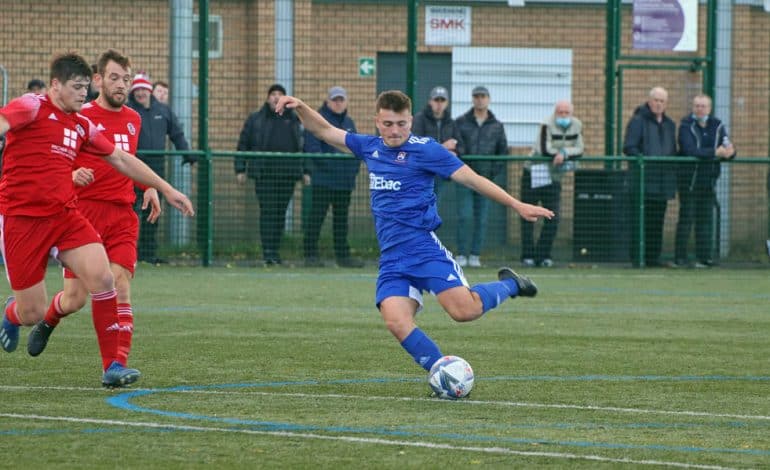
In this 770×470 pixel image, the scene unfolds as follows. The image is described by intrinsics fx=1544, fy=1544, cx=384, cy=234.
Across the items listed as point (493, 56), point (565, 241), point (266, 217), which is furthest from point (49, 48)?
point (565, 241)

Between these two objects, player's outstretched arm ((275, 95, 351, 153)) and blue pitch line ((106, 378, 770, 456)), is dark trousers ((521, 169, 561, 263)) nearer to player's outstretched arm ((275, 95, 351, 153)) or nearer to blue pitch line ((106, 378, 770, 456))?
player's outstretched arm ((275, 95, 351, 153))

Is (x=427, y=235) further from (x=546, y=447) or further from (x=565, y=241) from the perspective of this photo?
(x=565, y=241)

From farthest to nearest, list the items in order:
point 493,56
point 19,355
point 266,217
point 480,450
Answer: point 493,56 < point 266,217 < point 19,355 < point 480,450

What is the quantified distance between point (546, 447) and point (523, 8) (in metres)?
15.8

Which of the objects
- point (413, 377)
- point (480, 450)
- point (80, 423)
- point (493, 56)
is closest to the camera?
point (480, 450)

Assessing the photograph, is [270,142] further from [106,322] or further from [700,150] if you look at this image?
[106,322]

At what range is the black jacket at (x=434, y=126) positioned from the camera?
65.0 ft

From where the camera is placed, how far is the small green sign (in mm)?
21266

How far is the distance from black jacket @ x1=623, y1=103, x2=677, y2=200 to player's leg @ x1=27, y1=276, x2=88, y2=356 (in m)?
12.5

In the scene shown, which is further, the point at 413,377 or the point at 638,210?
the point at 638,210

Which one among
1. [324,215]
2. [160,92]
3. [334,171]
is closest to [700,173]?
[334,171]

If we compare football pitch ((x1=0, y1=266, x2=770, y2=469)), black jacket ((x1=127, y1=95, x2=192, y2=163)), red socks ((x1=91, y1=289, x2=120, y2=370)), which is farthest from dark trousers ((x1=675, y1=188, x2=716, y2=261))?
red socks ((x1=91, y1=289, x2=120, y2=370))

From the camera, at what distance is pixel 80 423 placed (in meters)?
7.27

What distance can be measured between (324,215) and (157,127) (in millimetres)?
2411
